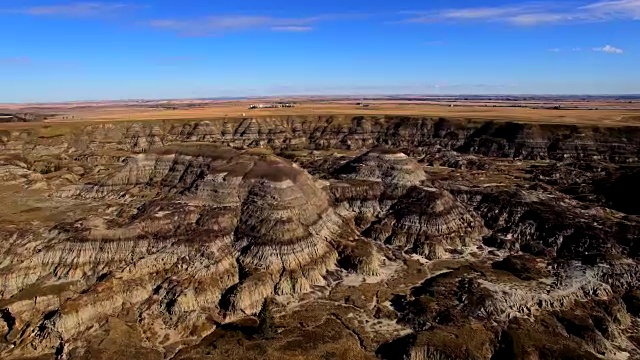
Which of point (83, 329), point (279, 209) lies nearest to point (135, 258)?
point (83, 329)

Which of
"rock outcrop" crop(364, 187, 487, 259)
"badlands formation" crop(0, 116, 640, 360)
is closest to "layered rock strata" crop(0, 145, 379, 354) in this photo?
"badlands formation" crop(0, 116, 640, 360)

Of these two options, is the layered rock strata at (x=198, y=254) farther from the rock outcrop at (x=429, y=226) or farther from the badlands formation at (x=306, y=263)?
the rock outcrop at (x=429, y=226)

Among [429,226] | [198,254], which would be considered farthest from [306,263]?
[429,226]

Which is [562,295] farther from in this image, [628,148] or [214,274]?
[628,148]

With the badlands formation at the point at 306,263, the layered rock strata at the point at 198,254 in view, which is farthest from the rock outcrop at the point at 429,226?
the layered rock strata at the point at 198,254

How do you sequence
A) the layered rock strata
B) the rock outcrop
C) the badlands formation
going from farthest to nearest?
1. the rock outcrop
2. the layered rock strata
3. the badlands formation

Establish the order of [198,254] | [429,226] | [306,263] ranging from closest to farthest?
[198,254] → [306,263] → [429,226]

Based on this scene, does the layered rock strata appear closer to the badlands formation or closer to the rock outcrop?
the badlands formation

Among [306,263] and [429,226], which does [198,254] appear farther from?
[429,226]
